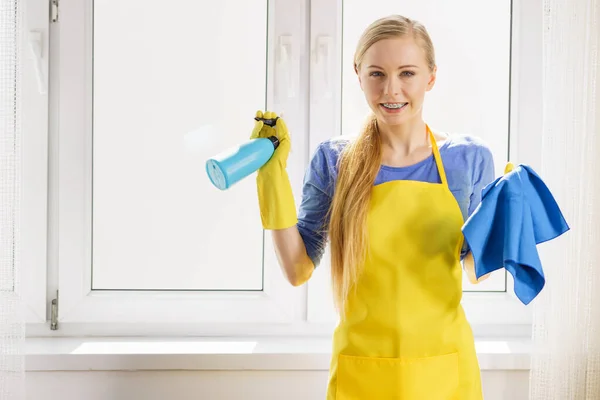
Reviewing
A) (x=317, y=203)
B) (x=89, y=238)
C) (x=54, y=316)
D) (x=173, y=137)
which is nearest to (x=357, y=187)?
(x=317, y=203)

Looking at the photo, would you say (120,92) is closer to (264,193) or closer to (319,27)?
(319,27)

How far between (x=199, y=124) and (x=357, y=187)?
0.74 metres

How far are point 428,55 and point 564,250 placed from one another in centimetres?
68

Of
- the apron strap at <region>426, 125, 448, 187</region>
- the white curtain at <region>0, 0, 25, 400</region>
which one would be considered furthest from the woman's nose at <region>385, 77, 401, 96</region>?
the white curtain at <region>0, 0, 25, 400</region>

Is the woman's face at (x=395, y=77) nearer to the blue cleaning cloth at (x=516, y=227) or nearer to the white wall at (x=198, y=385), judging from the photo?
the blue cleaning cloth at (x=516, y=227)

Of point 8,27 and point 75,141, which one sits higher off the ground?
point 8,27

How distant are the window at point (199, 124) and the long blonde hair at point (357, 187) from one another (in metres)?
0.53

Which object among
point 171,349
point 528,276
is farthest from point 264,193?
point 171,349

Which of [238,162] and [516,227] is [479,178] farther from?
[238,162]

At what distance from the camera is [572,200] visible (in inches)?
65.6

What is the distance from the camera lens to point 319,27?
6.16ft

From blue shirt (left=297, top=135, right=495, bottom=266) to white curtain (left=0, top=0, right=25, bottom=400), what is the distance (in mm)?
726

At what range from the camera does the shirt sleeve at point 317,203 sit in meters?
1.40

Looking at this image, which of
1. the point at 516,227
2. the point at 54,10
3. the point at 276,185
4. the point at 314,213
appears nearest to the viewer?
the point at 516,227
